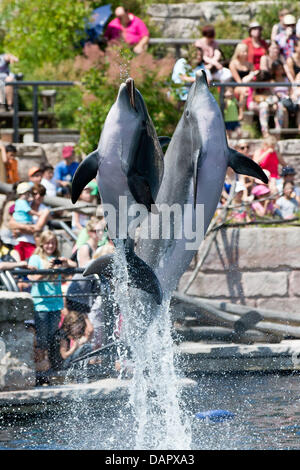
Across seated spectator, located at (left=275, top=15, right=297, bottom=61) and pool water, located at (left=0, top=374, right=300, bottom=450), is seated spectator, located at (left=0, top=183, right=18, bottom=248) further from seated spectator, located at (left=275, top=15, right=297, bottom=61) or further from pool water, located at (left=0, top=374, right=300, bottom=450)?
seated spectator, located at (left=275, top=15, right=297, bottom=61)

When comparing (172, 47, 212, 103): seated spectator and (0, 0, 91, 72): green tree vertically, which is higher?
(0, 0, 91, 72): green tree

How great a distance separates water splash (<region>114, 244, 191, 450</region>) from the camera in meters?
7.54

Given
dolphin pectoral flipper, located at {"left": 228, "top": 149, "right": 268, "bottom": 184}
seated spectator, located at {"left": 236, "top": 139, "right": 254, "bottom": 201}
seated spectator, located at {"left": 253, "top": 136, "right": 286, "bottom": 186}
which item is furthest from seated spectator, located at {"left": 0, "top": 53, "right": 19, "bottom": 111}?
dolphin pectoral flipper, located at {"left": 228, "top": 149, "right": 268, "bottom": 184}

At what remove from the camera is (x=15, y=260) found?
35.3ft

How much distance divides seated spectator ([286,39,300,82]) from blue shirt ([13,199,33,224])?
5.23 metres

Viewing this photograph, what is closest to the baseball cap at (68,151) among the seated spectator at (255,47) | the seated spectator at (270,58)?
the seated spectator at (270,58)

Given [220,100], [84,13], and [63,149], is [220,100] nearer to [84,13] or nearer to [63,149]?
[63,149]

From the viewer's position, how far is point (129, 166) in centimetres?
671

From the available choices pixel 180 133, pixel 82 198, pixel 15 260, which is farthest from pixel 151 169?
pixel 82 198

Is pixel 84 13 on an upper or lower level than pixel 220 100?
upper

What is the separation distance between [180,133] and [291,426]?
119 inches

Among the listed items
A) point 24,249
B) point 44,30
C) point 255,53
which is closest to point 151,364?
point 24,249
